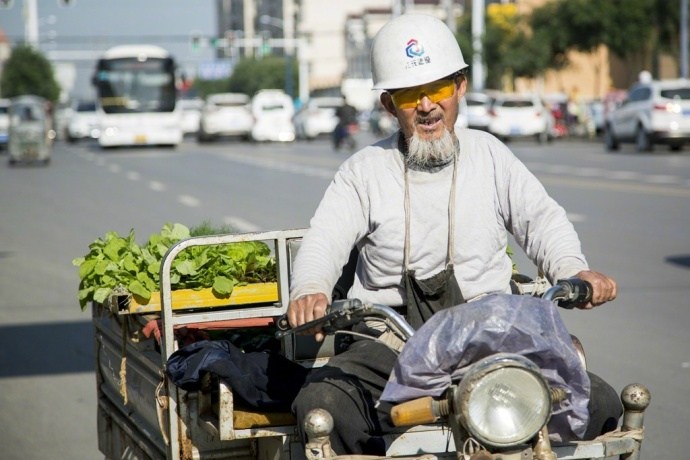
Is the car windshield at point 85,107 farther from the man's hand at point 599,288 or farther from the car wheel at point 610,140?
the man's hand at point 599,288

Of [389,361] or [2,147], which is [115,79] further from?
[389,361]

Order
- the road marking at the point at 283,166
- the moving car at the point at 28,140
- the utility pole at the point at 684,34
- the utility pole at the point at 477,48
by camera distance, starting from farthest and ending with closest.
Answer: the utility pole at the point at 477,48 → the utility pole at the point at 684,34 → the moving car at the point at 28,140 → the road marking at the point at 283,166

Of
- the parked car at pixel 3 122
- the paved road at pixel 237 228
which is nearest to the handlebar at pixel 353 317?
the paved road at pixel 237 228

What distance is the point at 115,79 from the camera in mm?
50094

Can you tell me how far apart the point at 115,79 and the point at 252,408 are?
155 ft

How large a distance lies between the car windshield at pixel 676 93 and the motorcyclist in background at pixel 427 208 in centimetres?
3217

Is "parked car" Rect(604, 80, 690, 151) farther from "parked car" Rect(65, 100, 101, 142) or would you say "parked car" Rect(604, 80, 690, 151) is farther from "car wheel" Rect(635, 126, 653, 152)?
"parked car" Rect(65, 100, 101, 142)

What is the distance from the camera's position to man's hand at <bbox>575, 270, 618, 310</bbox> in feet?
11.7

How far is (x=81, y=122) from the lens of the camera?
63375 mm

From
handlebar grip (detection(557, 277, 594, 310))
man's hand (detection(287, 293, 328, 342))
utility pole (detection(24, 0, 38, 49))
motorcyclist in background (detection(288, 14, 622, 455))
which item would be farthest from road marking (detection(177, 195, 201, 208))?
utility pole (detection(24, 0, 38, 49))

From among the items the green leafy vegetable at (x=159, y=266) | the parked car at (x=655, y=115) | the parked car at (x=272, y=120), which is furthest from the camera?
the parked car at (x=272, y=120)

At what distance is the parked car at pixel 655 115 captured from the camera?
34625mm

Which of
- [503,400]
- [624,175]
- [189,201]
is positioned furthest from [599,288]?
[624,175]

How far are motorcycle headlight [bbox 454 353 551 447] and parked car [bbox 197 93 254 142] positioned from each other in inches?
2149
